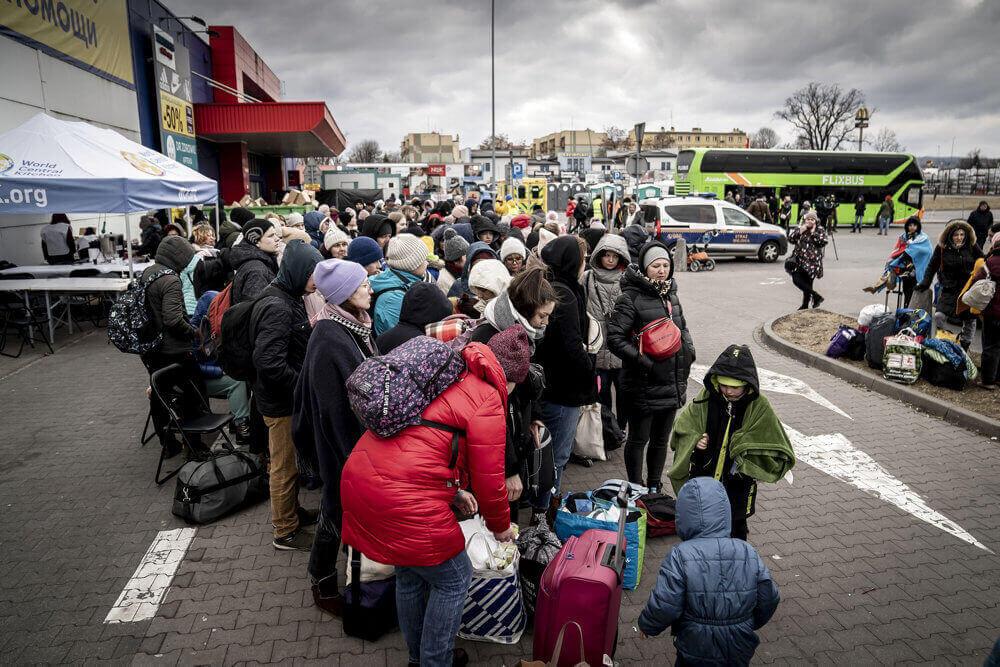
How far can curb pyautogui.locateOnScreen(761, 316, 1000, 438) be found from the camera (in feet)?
20.6

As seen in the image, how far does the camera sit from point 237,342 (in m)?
4.14

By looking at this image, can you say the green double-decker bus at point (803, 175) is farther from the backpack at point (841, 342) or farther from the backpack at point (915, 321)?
the backpack at point (915, 321)

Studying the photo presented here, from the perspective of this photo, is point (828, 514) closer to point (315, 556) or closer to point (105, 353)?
point (315, 556)

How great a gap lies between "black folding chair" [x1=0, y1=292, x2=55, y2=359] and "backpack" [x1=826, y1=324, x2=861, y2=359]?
11395mm

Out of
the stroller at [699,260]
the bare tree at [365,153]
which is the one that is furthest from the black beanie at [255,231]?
the bare tree at [365,153]

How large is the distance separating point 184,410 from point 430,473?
3974mm

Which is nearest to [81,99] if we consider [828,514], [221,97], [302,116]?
[302,116]

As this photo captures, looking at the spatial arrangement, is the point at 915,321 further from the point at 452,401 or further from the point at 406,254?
the point at 452,401

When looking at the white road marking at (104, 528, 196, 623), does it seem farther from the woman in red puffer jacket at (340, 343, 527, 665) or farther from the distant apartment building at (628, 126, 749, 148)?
the distant apartment building at (628, 126, 749, 148)

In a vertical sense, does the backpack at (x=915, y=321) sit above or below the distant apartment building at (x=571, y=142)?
below

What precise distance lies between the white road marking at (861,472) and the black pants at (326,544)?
4.32 m

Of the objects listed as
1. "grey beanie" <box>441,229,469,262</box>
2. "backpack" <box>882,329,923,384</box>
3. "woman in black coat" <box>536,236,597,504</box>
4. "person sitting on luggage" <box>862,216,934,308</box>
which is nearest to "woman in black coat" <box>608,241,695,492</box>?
"woman in black coat" <box>536,236,597,504</box>

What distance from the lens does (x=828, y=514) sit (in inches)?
188

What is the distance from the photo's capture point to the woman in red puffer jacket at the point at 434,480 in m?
2.36
